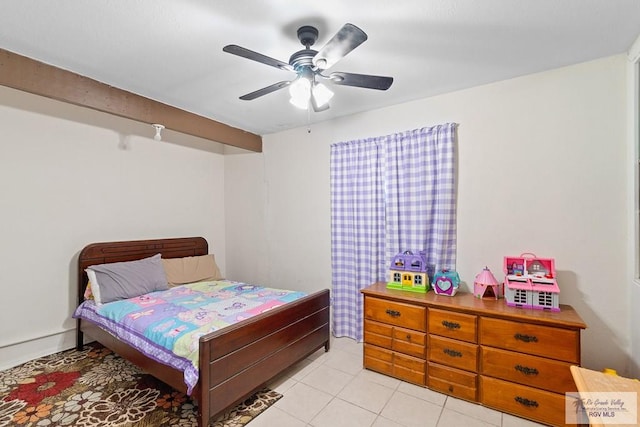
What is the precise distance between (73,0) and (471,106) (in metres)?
2.98

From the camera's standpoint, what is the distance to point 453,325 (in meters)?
2.26

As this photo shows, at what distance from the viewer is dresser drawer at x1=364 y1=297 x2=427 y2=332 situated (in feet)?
7.89

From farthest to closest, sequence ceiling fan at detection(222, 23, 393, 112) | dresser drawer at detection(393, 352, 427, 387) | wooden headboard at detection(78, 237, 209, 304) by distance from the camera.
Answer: wooden headboard at detection(78, 237, 209, 304) → dresser drawer at detection(393, 352, 427, 387) → ceiling fan at detection(222, 23, 393, 112)

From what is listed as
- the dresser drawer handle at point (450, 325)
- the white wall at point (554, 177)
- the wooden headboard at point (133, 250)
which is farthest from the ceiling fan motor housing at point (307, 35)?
the wooden headboard at point (133, 250)

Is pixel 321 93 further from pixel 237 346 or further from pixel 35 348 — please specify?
pixel 35 348

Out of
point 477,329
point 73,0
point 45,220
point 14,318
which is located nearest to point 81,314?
point 14,318

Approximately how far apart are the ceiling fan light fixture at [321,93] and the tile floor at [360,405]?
2.25 metres

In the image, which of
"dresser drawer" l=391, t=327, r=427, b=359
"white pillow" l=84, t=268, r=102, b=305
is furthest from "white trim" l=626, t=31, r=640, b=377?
"white pillow" l=84, t=268, r=102, b=305

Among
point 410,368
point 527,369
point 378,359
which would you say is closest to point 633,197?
point 527,369

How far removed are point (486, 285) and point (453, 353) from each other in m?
0.61

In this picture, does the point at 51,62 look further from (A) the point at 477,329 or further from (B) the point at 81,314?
(A) the point at 477,329

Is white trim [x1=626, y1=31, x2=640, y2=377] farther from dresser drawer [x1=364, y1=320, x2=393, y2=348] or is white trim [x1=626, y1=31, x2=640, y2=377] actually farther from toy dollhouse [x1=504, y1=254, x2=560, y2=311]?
dresser drawer [x1=364, y1=320, x2=393, y2=348]

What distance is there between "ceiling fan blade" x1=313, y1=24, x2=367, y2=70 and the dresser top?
192 cm

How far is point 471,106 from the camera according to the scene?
106 inches
